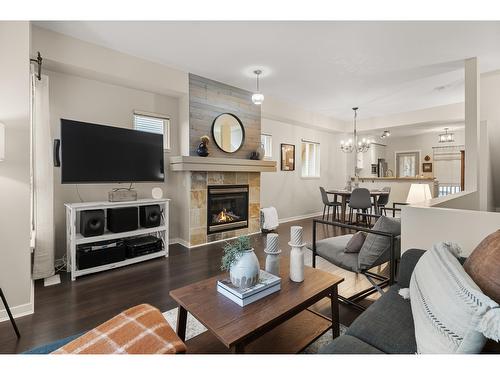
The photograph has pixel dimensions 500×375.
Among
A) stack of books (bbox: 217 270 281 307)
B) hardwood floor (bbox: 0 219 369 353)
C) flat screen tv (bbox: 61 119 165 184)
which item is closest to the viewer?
stack of books (bbox: 217 270 281 307)

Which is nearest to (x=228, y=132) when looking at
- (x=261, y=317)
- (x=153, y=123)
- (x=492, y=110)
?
(x=153, y=123)

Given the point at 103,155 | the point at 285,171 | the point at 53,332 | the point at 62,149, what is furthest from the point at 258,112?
the point at 53,332

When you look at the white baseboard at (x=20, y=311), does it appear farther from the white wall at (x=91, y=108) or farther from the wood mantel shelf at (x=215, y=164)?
the wood mantel shelf at (x=215, y=164)

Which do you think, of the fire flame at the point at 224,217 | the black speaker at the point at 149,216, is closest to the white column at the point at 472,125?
the fire flame at the point at 224,217

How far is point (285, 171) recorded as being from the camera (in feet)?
19.1

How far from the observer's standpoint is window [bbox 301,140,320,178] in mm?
6410

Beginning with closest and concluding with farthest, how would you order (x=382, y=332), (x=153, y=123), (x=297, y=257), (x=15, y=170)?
(x=382, y=332)
(x=297, y=257)
(x=15, y=170)
(x=153, y=123)

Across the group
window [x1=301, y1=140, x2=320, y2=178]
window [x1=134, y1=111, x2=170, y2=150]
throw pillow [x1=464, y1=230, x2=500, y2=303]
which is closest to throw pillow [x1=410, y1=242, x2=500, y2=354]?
throw pillow [x1=464, y1=230, x2=500, y2=303]

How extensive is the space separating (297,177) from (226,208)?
2418 millimetres

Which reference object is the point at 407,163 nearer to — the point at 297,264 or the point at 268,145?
the point at 268,145

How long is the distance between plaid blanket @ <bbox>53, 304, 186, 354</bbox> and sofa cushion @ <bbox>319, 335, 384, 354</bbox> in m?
0.59

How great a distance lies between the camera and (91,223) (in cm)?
271

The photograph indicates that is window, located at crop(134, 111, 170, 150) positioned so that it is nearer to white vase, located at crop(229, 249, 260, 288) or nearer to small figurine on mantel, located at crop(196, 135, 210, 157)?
small figurine on mantel, located at crop(196, 135, 210, 157)

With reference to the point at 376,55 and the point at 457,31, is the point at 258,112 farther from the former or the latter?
the point at 457,31
